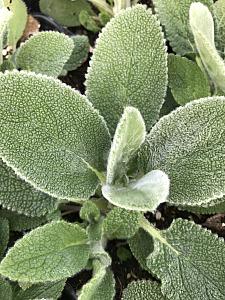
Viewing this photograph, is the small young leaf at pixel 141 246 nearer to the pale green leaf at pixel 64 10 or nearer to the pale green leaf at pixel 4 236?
the pale green leaf at pixel 4 236

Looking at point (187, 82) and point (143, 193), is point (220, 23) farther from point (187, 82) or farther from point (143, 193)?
point (143, 193)

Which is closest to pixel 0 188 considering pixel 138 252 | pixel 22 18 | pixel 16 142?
pixel 16 142

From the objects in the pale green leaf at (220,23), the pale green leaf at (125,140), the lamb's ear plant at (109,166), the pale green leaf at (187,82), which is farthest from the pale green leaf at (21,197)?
the pale green leaf at (220,23)

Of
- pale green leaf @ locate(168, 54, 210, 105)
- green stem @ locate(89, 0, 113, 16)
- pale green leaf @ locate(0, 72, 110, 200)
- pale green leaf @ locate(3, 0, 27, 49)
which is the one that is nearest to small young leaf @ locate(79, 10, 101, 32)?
green stem @ locate(89, 0, 113, 16)

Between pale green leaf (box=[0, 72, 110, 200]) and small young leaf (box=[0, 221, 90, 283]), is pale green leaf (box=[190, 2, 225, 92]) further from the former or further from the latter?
small young leaf (box=[0, 221, 90, 283])

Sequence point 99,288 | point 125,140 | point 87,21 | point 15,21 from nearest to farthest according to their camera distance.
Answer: point 125,140 → point 99,288 → point 15,21 → point 87,21

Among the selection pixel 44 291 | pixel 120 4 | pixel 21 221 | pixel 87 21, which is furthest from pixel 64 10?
pixel 44 291
